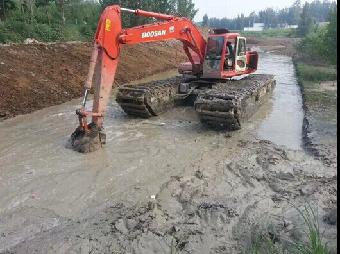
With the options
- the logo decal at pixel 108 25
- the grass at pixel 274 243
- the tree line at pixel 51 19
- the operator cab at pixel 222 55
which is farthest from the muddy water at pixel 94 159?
the tree line at pixel 51 19

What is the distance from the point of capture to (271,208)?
21.1 feet

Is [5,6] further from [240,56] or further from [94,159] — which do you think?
[94,159]

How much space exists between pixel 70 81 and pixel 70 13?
1494cm

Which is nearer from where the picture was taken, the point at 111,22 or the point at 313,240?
the point at 313,240

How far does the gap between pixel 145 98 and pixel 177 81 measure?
2.10m

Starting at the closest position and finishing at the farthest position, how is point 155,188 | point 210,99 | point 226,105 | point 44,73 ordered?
point 155,188 < point 226,105 < point 210,99 < point 44,73

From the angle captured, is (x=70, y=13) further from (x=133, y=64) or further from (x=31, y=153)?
(x=31, y=153)

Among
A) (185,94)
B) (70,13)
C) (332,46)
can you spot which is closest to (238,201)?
(185,94)

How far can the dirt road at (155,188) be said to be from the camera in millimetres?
5551

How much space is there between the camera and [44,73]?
15.4 metres

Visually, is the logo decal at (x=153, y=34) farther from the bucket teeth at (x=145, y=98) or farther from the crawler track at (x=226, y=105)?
Answer: the crawler track at (x=226, y=105)

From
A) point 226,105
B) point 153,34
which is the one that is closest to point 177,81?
point 153,34

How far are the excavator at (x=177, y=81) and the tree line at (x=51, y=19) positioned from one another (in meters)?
11.2

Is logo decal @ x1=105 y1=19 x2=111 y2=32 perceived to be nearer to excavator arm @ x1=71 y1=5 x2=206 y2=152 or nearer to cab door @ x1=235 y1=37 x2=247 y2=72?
excavator arm @ x1=71 y1=5 x2=206 y2=152
